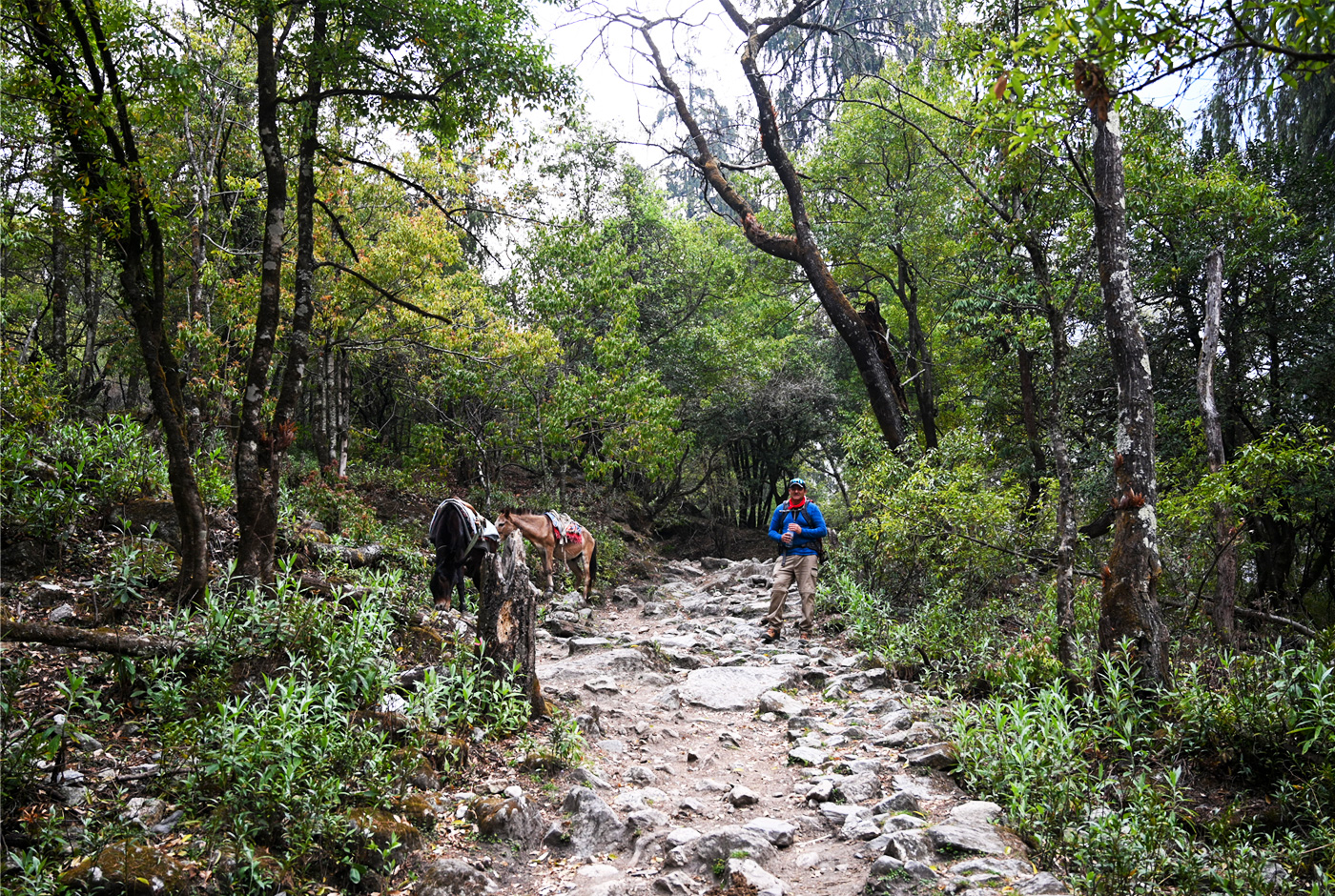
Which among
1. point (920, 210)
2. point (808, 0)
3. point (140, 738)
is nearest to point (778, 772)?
point (140, 738)

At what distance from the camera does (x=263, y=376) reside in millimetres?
6273

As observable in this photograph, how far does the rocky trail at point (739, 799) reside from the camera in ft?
11.7

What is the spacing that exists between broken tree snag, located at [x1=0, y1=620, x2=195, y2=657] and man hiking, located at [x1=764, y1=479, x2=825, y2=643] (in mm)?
6565

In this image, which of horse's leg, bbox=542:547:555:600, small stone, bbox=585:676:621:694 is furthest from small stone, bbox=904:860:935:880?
horse's leg, bbox=542:547:555:600

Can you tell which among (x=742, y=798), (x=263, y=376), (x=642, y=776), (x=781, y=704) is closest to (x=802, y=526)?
(x=781, y=704)

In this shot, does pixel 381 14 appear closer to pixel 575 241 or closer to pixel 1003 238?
pixel 1003 238

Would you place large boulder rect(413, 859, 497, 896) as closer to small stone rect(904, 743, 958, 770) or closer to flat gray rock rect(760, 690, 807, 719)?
small stone rect(904, 743, 958, 770)

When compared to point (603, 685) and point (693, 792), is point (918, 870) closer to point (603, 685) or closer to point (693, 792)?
point (693, 792)

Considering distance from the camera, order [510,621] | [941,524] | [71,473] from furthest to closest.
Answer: [941,524] → [71,473] → [510,621]

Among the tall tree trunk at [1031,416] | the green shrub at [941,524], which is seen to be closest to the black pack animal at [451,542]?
the green shrub at [941,524]

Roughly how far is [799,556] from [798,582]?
367mm

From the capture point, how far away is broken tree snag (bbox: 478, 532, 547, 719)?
570 cm

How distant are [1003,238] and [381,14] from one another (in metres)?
6.87

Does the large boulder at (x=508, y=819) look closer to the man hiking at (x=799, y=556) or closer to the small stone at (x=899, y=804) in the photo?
the small stone at (x=899, y=804)
